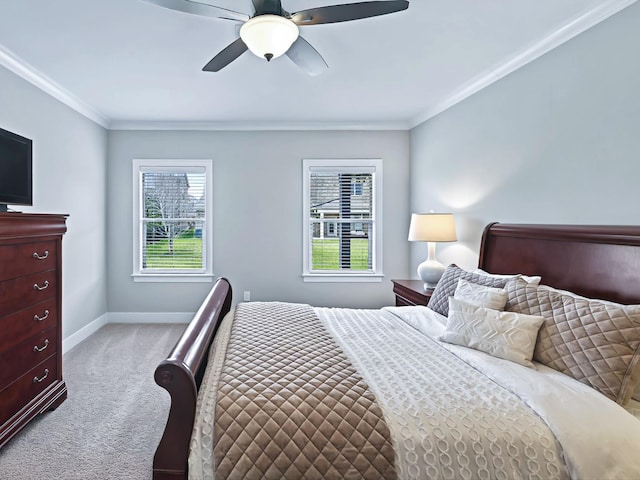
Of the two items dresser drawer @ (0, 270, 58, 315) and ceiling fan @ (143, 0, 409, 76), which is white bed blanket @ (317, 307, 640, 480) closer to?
ceiling fan @ (143, 0, 409, 76)

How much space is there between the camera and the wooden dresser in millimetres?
2230

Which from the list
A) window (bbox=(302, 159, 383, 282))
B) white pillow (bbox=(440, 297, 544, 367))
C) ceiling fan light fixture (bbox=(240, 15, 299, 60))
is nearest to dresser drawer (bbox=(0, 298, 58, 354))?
ceiling fan light fixture (bbox=(240, 15, 299, 60))

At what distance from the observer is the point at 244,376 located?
156 centimetres

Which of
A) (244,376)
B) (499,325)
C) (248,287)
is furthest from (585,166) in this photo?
(248,287)

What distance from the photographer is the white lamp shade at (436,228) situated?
11.8 ft

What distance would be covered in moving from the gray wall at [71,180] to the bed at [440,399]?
8.05 ft

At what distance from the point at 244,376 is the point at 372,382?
527 millimetres

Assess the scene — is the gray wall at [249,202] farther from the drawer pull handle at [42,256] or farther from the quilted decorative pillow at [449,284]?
the drawer pull handle at [42,256]

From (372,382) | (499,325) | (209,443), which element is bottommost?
(209,443)


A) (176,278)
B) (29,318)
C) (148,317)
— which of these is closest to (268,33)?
(29,318)

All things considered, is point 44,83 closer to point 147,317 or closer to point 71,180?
point 71,180

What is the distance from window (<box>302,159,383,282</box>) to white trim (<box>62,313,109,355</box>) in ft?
8.46

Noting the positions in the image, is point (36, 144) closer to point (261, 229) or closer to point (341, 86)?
point (261, 229)

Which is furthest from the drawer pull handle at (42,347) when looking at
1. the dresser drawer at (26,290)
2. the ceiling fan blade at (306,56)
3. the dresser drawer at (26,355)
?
the ceiling fan blade at (306,56)
